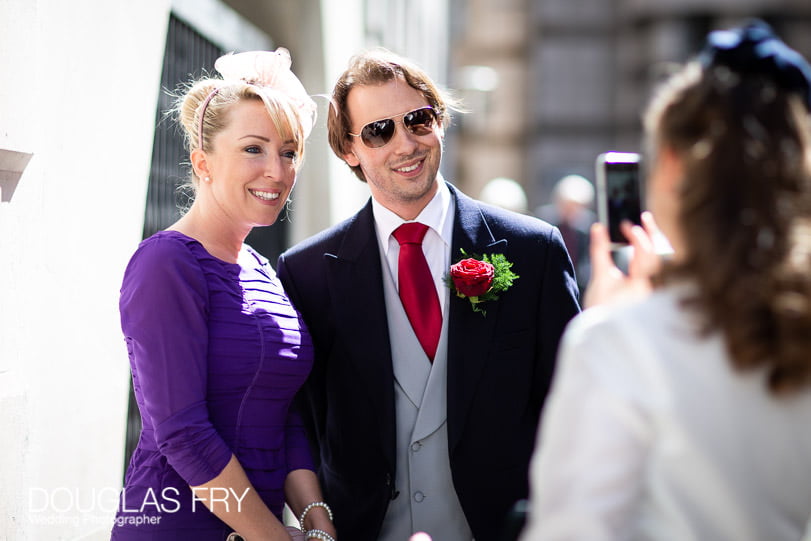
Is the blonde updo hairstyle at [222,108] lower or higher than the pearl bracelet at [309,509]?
higher

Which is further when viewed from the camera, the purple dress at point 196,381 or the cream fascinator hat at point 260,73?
the cream fascinator hat at point 260,73

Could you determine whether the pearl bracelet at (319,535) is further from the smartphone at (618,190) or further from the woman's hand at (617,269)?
the smartphone at (618,190)

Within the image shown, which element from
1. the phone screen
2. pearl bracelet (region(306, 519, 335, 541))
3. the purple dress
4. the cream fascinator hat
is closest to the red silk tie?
the purple dress

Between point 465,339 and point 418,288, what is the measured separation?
30 centimetres

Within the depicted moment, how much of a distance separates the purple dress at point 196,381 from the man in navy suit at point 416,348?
33cm

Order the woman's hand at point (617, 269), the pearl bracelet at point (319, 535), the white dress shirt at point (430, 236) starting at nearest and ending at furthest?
the woman's hand at point (617, 269) < the pearl bracelet at point (319, 535) < the white dress shirt at point (430, 236)

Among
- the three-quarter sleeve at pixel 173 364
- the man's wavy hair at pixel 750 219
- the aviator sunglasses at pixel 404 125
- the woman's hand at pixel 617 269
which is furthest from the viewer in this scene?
the aviator sunglasses at pixel 404 125

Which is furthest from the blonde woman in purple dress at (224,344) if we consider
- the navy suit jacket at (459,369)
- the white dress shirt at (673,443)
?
the white dress shirt at (673,443)

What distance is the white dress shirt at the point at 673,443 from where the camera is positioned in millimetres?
1484

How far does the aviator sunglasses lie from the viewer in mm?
3418

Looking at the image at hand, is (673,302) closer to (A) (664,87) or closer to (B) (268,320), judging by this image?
(A) (664,87)

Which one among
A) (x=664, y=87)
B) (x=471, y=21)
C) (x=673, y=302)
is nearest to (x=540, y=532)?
(x=673, y=302)

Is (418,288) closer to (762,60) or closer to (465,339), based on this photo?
(465,339)

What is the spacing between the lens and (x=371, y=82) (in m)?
3.45
